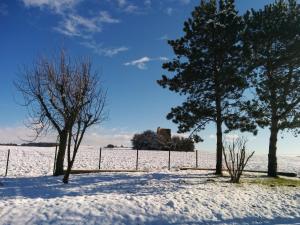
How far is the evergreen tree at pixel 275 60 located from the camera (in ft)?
68.3

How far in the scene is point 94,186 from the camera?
54.0 feet

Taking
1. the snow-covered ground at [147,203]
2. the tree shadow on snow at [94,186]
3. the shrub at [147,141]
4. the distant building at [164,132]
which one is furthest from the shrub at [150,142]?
the snow-covered ground at [147,203]

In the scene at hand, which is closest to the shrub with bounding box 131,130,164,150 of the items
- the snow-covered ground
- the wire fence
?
the wire fence

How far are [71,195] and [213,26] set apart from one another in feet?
44.9

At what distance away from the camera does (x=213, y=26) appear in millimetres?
22109

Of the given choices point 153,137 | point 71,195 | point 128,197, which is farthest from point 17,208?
point 153,137

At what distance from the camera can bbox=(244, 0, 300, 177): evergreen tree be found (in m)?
20.8

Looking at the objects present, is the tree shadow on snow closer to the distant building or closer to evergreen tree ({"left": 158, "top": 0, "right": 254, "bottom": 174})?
evergreen tree ({"left": 158, "top": 0, "right": 254, "bottom": 174})

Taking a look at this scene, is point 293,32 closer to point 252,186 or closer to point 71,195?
point 252,186

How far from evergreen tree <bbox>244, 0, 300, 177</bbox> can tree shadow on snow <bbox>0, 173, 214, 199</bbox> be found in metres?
6.51

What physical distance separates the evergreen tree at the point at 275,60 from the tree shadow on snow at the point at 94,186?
651 cm

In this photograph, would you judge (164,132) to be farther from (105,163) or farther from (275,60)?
(275,60)

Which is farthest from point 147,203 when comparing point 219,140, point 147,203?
point 219,140

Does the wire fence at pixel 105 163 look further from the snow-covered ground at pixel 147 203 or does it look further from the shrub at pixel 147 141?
the shrub at pixel 147 141
